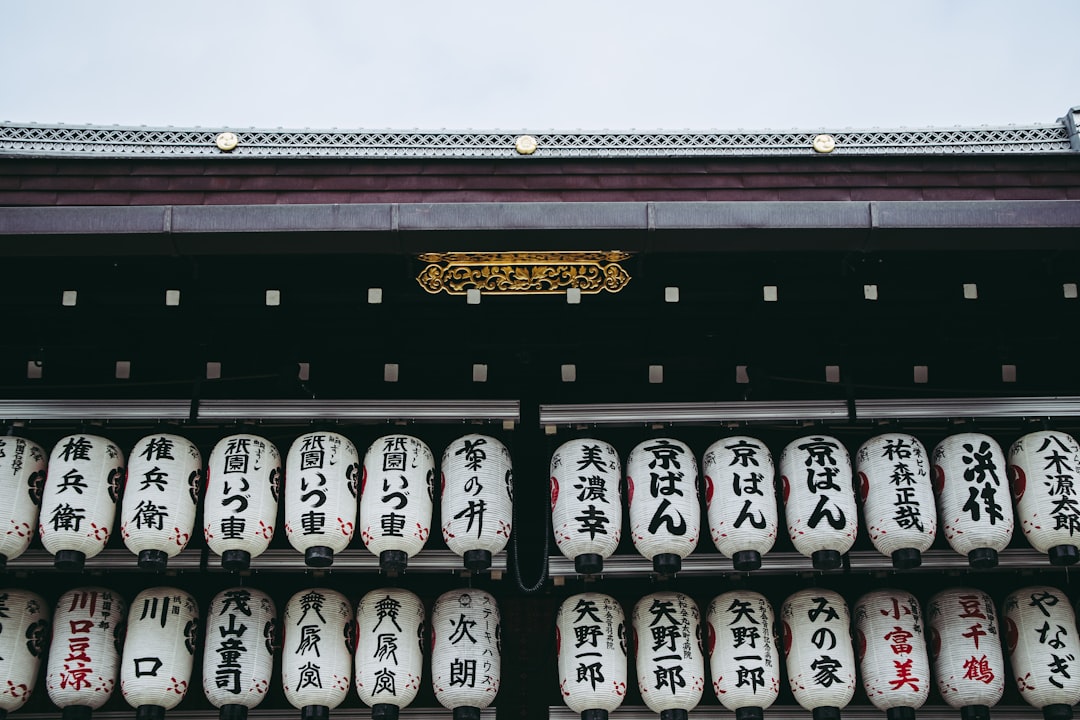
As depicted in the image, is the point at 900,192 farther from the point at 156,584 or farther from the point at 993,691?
the point at 156,584

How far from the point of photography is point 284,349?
8453mm

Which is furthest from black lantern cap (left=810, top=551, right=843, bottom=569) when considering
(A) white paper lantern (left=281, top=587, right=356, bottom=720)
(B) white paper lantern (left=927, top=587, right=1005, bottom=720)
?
(A) white paper lantern (left=281, top=587, right=356, bottom=720)

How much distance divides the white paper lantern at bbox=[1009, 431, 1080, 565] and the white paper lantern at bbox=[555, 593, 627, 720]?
9.94ft

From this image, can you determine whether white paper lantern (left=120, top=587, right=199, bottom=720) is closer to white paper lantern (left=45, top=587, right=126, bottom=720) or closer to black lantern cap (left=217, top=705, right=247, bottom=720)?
white paper lantern (left=45, top=587, right=126, bottom=720)

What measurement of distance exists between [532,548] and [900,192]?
158 inches

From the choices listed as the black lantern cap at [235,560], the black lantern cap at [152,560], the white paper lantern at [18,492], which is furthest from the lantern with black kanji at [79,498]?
the black lantern cap at [235,560]

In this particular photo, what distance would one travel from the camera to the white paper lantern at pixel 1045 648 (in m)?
7.25

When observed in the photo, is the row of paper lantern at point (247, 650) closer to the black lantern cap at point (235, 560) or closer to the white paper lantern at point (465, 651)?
the white paper lantern at point (465, 651)

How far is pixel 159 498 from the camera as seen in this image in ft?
23.7

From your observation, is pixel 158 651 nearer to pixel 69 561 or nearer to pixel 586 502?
pixel 69 561

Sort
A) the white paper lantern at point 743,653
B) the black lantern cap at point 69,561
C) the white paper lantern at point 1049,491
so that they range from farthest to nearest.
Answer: the white paper lantern at point 743,653
the white paper lantern at point 1049,491
the black lantern cap at point 69,561

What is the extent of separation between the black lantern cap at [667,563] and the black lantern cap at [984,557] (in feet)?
6.80

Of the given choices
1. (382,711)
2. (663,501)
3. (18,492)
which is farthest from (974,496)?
(18,492)

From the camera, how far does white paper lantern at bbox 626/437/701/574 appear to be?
7215 mm
